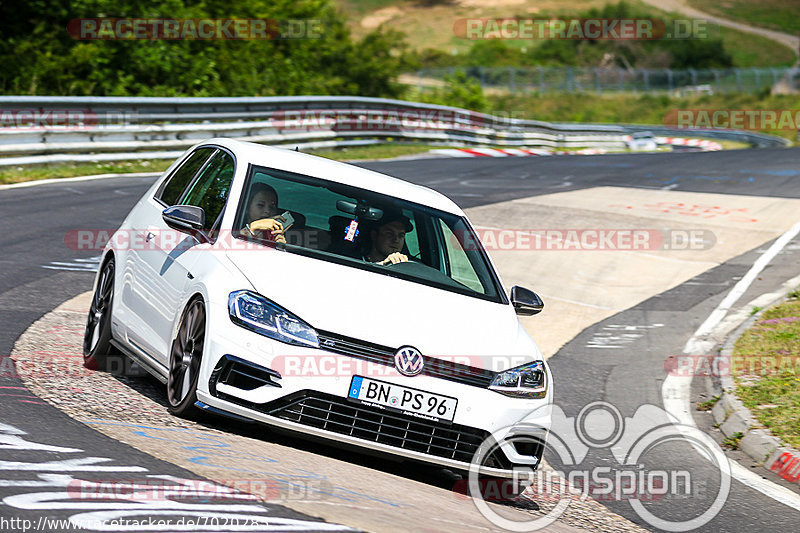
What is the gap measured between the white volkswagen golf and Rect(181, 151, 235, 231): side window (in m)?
0.01

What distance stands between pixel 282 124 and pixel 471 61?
7193cm

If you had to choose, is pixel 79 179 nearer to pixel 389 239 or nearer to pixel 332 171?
pixel 332 171

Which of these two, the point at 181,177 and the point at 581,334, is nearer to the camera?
the point at 181,177

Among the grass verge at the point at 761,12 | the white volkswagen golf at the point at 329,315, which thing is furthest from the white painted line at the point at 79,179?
the grass verge at the point at 761,12

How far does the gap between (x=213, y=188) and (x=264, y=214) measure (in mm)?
521

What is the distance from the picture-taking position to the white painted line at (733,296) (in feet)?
36.7

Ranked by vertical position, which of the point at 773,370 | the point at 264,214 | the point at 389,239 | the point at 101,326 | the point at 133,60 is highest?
the point at 133,60

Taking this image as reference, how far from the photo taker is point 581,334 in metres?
11.5

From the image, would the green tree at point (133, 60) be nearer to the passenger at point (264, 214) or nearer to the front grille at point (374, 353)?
the passenger at point (264, 214)

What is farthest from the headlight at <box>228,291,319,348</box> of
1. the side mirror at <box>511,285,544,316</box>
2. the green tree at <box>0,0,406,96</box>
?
the green tree at <box>0,0,406,96</box>

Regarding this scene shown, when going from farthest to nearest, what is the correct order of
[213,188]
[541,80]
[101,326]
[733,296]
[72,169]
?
[541,80] < [72,169] < [733,296] < [101,326] < [213,188]

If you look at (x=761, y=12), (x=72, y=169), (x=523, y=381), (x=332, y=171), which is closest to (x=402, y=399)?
(x=523, y=381)

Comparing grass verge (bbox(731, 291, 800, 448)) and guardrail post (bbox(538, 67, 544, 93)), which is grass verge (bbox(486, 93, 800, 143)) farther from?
grass verge (bbox(731, 291, 800, 448))

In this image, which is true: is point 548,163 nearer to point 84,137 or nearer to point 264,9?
point 84,137
